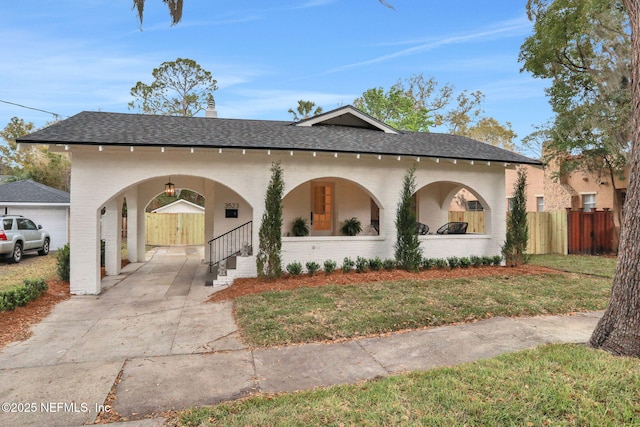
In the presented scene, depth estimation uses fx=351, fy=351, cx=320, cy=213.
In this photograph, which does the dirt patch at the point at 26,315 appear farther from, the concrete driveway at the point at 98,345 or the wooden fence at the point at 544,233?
the wooden fence at the point at 544,233

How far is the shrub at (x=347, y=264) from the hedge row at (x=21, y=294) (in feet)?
23.9

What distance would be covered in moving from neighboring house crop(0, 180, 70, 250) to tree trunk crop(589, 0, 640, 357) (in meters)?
20.5

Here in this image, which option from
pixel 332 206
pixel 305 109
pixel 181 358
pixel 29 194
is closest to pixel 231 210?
pixel 332 206

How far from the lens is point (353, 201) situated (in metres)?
13.0

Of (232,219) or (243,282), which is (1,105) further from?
(243,282)

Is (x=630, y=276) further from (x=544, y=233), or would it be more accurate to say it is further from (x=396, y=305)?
(x=544, y=233)

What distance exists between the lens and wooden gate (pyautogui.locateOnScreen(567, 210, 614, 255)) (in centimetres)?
1557

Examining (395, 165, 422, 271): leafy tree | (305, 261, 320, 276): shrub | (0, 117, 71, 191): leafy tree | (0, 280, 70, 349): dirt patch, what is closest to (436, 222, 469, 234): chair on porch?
(395, 165, 422, 271): leafy tree

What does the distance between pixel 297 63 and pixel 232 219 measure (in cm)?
1256

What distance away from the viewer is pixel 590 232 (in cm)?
1563

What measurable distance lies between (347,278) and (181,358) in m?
5.36

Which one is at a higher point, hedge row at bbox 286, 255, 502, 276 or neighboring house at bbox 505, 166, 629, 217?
neighboring house at bbox 505, 166, 629, 217

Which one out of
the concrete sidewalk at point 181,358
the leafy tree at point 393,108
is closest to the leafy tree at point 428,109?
the leafy tree at point 393,108

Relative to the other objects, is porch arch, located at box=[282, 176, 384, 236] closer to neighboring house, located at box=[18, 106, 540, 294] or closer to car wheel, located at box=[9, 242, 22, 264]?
neighboring house, located at box=[18, 106, 540, 294]
